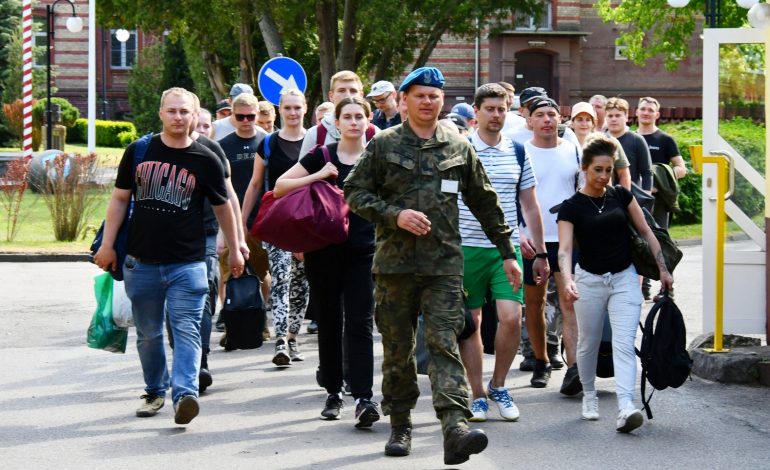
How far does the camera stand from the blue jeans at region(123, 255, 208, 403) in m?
7.73

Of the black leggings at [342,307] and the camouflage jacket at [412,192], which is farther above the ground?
the camouflage jacket at [412,192]

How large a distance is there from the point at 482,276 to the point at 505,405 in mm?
755

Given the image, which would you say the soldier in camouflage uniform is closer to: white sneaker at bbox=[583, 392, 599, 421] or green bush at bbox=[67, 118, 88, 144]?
white sneaker at bbox=[583, 392, 599, 421]

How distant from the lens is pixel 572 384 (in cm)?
871

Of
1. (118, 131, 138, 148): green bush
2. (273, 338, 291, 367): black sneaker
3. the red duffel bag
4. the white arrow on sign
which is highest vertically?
(118, 131, 138, 148): green bush

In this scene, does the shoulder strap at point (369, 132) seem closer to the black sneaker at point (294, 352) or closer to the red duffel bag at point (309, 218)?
the red duffel bag at point (309, 218)

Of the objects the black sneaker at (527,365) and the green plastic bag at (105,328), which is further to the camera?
the black sneaker at (527,365)

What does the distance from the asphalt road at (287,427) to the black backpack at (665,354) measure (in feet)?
0.86

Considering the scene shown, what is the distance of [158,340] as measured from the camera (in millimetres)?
8039

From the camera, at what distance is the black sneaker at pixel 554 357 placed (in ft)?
32.7

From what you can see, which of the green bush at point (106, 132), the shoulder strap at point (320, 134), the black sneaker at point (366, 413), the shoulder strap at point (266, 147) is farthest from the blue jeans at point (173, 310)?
the green bush at point (106, 132)

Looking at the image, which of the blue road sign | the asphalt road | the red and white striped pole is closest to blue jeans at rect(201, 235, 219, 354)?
the asphalt road

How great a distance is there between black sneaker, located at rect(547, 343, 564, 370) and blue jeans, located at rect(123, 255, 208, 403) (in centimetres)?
304

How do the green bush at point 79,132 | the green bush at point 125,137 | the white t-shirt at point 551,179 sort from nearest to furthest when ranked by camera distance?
the white t-shirt at point 551,179
the green bush at point 125,137
the green bush at point 79,132
